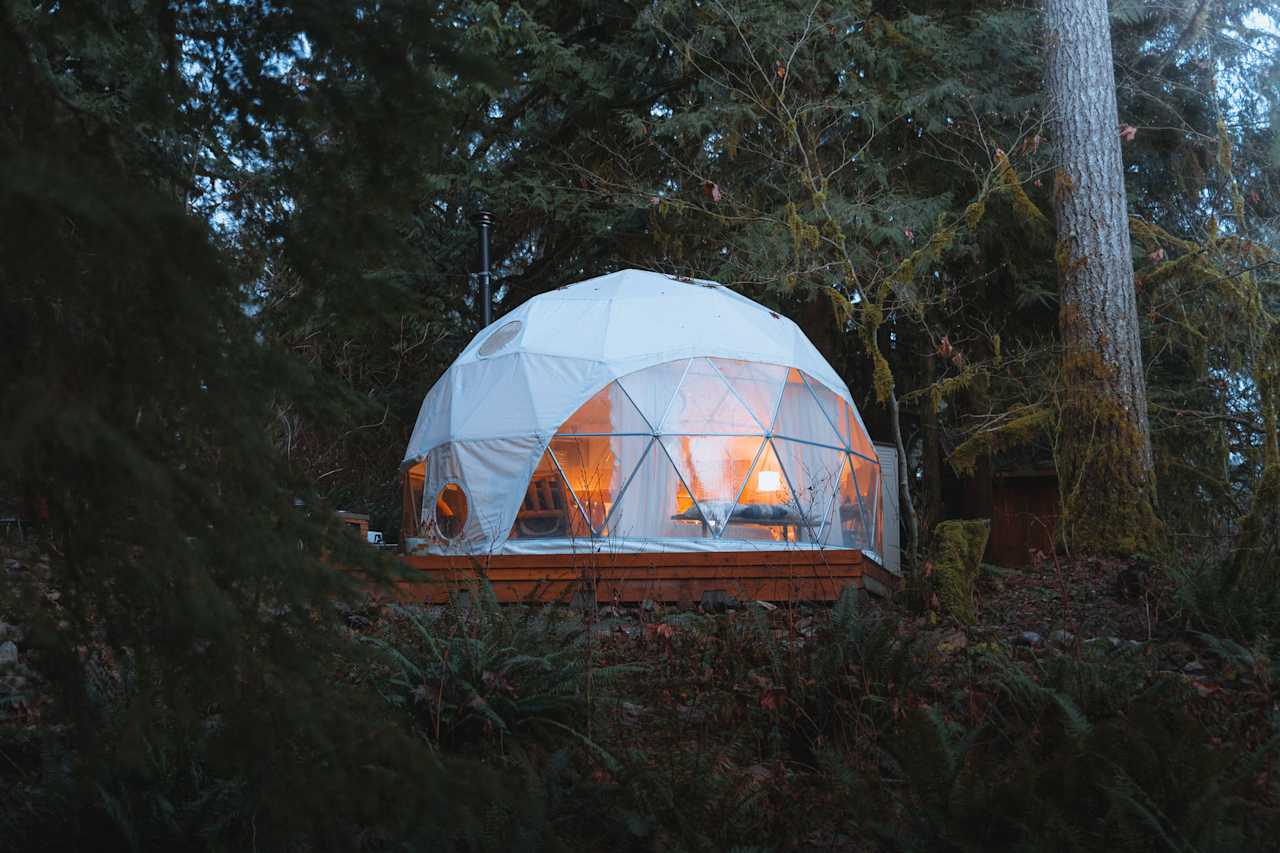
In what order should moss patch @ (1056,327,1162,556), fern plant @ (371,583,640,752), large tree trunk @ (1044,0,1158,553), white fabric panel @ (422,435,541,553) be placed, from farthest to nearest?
white fabric panel @ (422,435,541,553) → large tree trunk @ (1044,0,1158,553) → moss patch @ (1056,327,1162,556) → fern plant @ (371,583,640,752)

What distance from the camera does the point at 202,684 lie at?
2020 mm

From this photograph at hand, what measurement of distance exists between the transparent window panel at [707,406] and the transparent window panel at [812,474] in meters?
0.39

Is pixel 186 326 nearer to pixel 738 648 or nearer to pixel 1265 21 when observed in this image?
pixel 738 648

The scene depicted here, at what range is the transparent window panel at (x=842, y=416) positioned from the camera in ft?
37.4

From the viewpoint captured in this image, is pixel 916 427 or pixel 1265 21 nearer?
pixel 1265 21

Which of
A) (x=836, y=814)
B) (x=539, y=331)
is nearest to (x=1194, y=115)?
(x=539, y=331)

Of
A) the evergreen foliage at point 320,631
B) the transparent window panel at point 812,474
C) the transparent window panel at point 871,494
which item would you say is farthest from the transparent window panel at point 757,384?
the evergreen foliage at point 320,631

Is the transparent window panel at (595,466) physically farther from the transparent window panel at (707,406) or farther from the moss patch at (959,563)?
the moss patch at (959,563)

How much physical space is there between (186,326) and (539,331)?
30.1ft

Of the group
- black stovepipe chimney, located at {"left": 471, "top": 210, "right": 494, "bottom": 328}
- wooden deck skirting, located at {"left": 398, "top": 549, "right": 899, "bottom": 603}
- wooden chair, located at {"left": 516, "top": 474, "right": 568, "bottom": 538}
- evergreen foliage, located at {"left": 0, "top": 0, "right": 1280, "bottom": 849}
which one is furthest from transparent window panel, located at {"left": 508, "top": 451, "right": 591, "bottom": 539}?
evergreen foliage, located at {"left": 0, "top": 0, "right": 1280, "bottom": 849}

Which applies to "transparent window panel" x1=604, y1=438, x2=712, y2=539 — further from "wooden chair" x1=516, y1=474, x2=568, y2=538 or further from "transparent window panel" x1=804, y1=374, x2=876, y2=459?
"transparent window panel" x1=804, y1=374, x2=876, y2=459

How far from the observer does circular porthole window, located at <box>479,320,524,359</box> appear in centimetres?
1126

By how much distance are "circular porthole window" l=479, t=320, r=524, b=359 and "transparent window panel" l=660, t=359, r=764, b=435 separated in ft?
5.98

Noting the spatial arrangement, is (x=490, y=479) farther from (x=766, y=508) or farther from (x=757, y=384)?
(x=757, y=384)
